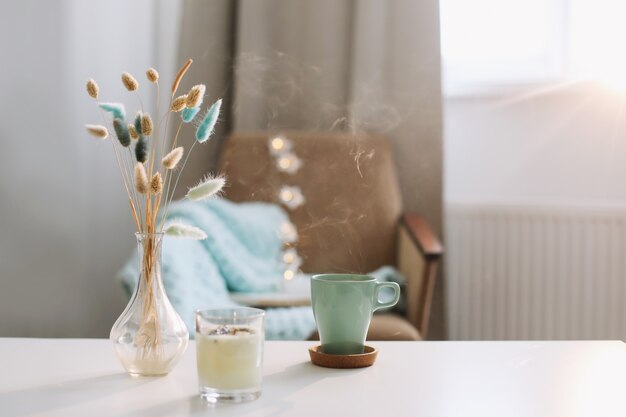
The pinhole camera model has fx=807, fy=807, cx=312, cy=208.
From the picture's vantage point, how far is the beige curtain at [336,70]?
7.16 ft

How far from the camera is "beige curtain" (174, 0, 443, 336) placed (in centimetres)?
218

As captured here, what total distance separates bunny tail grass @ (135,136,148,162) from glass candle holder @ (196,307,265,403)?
0.19 metres

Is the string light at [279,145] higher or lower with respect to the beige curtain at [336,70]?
lower

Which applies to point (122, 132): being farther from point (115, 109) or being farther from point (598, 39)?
point (598, 39)

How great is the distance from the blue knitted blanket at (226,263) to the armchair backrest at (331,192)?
6 centimetres

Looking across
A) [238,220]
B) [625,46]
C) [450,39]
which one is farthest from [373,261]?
[625,46]

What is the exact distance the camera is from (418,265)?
1.73 meters

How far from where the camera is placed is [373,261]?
1.97 m

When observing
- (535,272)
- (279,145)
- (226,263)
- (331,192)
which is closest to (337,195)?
(331,192)

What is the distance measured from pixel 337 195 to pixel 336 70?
0.43 m

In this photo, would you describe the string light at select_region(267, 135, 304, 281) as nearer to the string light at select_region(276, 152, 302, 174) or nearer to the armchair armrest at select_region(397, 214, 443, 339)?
the string light at select_region(276, 152, 302, 174)

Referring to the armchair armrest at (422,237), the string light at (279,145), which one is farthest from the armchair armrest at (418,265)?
the string light at (279,145)

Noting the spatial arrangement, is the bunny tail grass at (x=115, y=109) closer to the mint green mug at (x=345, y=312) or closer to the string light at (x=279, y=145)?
the mint green mug at (x=345, y=312)

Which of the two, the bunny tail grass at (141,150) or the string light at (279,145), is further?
the string light at (279,145)
